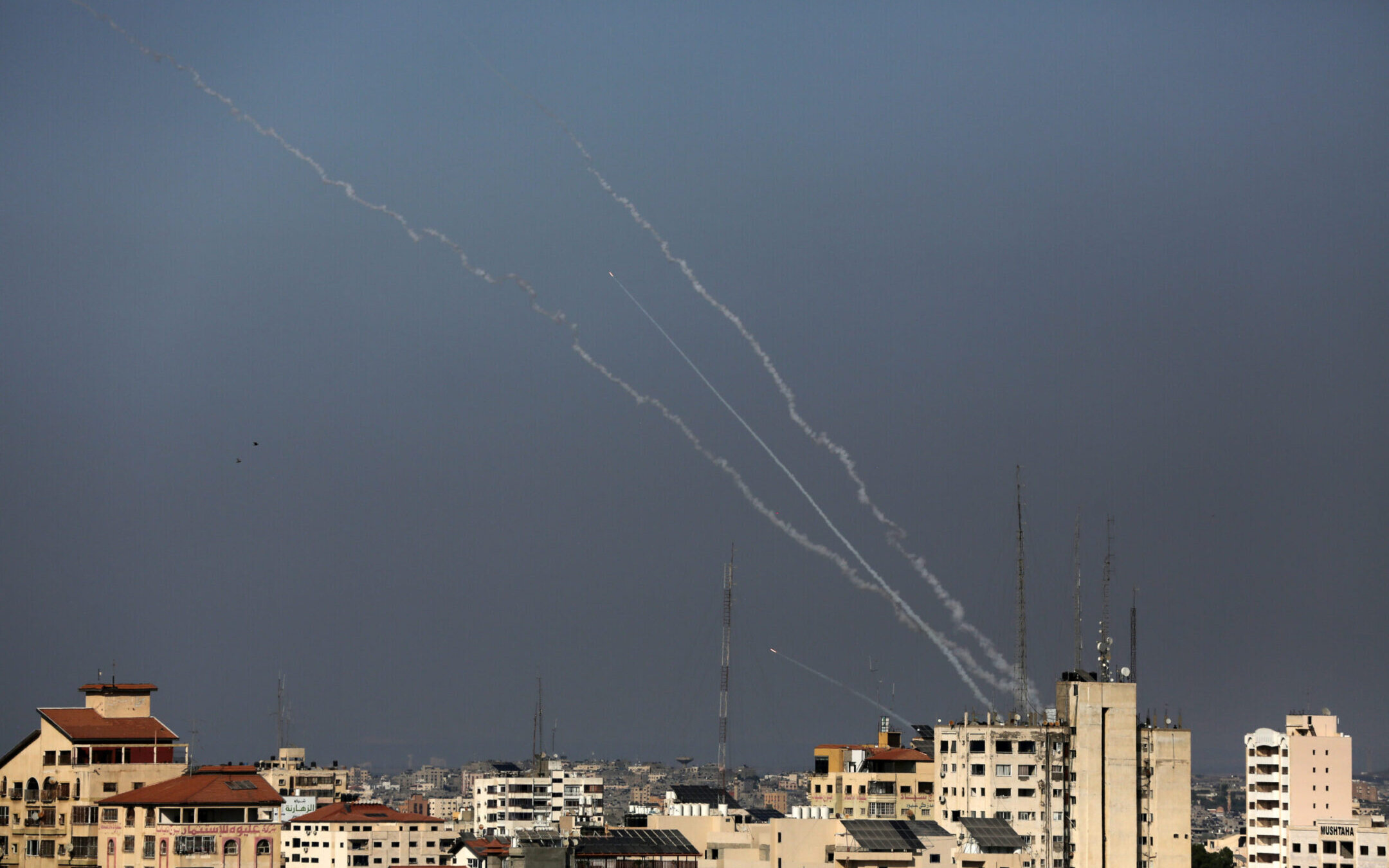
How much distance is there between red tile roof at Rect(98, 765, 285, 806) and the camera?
104312mm

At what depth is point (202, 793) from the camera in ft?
344

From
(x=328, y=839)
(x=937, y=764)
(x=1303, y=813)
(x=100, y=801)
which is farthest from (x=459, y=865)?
(x=1303, y=813)

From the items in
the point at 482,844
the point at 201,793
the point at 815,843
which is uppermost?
the point at 201,793

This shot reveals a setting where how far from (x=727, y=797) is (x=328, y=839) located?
32951 mm

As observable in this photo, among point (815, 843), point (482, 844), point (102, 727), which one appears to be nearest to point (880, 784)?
point (482, 844)

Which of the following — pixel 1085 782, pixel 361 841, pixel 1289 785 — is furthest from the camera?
pixel 1289 785

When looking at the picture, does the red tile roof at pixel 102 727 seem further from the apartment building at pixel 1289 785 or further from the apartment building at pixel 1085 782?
the apartment building at pixel 1289 785

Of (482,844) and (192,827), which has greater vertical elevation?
(192,827)

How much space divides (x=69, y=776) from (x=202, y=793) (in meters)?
11.6

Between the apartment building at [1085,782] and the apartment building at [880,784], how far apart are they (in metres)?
18.3

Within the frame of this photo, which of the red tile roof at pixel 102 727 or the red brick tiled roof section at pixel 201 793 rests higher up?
the red tile roof at pixel 102 727

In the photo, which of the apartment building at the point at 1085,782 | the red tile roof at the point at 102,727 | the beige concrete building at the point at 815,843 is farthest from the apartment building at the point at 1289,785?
the red tile roof at the point at 102,727

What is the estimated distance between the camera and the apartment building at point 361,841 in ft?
555

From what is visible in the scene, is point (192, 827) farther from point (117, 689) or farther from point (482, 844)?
point (482, 844)
